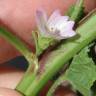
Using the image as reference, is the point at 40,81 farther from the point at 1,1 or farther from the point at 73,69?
the point at 1,1

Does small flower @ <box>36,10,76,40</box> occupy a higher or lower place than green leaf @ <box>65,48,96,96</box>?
higher

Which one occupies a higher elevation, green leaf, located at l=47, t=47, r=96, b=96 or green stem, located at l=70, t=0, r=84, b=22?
green stem, located at l=70, t=0, r=84, b=22

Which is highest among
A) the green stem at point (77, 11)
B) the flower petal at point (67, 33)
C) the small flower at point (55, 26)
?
the green stem at point (77, 11)

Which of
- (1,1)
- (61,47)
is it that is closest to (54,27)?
(61,47)

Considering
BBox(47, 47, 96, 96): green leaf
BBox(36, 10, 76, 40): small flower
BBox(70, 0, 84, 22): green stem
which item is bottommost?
BBox(47, 47, 96, 96): green leaf

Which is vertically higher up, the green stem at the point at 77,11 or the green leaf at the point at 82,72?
the green stem at the point at 77,11
